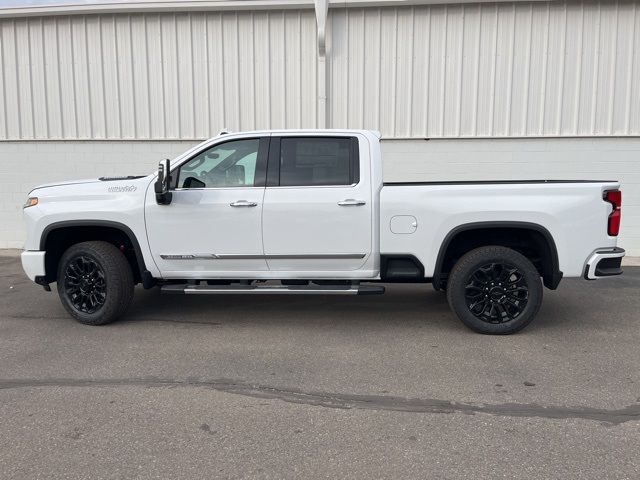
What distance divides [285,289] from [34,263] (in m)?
2.59

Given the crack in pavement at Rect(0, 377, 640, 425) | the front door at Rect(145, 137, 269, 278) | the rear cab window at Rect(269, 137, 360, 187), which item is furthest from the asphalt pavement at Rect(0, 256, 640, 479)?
the rear cab window at Rect(269, 137, 360, 187)

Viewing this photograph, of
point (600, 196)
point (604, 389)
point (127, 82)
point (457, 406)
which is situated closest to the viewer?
point (457, 406)

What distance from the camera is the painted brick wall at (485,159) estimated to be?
10.1 meters

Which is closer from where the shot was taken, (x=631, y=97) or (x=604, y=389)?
(x=604, y=389)

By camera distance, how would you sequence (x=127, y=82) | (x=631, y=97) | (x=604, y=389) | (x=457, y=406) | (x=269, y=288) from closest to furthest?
(x=457, y=406) → (x=604, y=389) → (x=269, y=288) → (x=631, y=97) → (x=127, y=82)

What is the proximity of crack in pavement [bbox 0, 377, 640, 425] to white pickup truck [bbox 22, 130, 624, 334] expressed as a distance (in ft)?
4.66

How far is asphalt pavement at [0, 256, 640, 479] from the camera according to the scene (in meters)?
3.02

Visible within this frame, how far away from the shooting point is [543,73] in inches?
395

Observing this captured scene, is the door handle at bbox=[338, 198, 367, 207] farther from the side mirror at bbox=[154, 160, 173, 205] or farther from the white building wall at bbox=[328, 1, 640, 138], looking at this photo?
the white building wall at bbox=[328, 1, 640, 138]

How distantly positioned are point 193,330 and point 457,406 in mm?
2890

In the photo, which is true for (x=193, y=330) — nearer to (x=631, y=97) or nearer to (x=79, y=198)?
(x=79, y=198)

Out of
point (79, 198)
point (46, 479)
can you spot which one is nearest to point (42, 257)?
point (79, 198)

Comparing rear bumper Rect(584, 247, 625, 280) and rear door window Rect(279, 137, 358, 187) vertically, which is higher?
rear door window Rect(279, 137, 358, 187)

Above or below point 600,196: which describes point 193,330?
below
